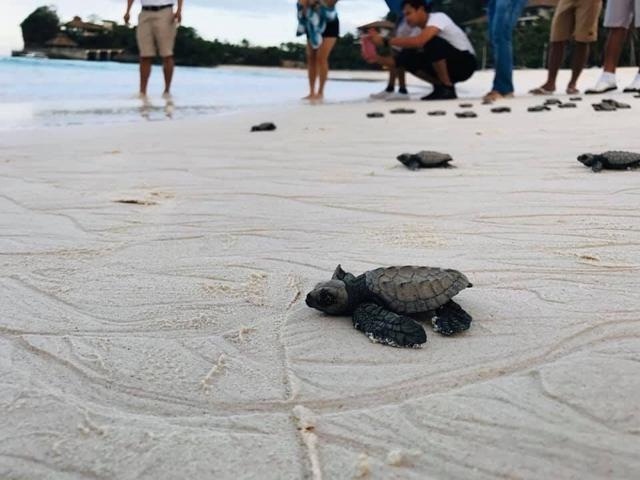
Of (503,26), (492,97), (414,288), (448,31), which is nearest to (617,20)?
(503,26)

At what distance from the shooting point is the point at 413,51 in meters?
9.57

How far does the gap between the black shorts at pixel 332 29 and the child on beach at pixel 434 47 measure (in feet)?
2.14

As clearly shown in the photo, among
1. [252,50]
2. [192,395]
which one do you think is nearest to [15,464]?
[192,395]

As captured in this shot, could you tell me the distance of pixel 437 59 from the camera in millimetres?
9414

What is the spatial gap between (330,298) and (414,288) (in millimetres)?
216

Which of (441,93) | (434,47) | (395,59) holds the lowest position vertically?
(441,93)

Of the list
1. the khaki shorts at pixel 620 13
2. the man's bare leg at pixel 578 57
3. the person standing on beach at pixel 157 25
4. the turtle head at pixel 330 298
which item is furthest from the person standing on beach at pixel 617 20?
the turtle head at pixel 330 298

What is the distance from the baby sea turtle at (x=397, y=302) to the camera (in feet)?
5.71

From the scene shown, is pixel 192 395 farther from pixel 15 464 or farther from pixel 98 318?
pixel 98 318

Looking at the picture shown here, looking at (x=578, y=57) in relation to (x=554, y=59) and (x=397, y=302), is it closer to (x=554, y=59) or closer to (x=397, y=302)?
(x=554, y=59)

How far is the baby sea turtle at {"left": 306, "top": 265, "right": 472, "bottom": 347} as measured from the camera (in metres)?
1.74

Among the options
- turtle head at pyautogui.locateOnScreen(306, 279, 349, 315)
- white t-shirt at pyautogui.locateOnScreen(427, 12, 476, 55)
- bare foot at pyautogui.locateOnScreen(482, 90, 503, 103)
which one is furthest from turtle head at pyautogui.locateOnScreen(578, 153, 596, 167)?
white t-shirt at pyautogui.locateOnScreen(427, 12, 476, 55)

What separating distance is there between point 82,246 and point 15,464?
1.51 meters

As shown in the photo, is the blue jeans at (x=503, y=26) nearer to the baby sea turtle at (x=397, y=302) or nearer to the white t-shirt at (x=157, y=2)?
the white t-shirt at (x=157, y=2)
